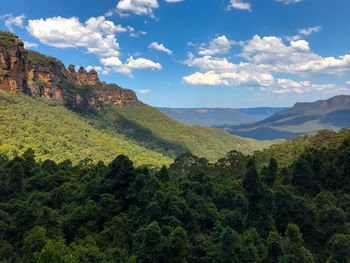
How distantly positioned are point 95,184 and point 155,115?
159 meters

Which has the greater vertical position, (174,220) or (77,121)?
(77,121)

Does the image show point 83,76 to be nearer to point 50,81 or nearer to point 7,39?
point 50,81

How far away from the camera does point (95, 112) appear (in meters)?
164

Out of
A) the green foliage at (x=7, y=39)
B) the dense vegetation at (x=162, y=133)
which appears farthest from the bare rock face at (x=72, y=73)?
the green foliage at (x=7, y=39)

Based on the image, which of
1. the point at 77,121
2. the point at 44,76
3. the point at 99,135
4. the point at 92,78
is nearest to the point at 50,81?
the point at 44,76

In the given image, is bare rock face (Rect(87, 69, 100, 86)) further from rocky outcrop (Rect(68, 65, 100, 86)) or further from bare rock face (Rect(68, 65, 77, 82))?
bare rock face (Rect(68, 65, 77, 82))

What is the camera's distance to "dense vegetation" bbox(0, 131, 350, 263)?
1856 centimetres

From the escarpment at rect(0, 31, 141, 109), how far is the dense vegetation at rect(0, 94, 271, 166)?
5053 mm

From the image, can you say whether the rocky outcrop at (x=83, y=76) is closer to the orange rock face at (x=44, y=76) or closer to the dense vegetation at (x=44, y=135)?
the orange rock face at (x=44, y=76)

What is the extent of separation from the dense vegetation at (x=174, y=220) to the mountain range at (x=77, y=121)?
4445cm

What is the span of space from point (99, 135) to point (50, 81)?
54.7m

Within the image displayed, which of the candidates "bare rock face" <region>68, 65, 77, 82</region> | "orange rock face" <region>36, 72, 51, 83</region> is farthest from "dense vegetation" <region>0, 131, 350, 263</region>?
"bare rock face" <region>68, 65, 77, 82</region>

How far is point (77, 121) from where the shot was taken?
12331 cm

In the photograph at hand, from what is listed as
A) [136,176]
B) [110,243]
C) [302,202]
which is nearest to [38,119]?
[136,176]
